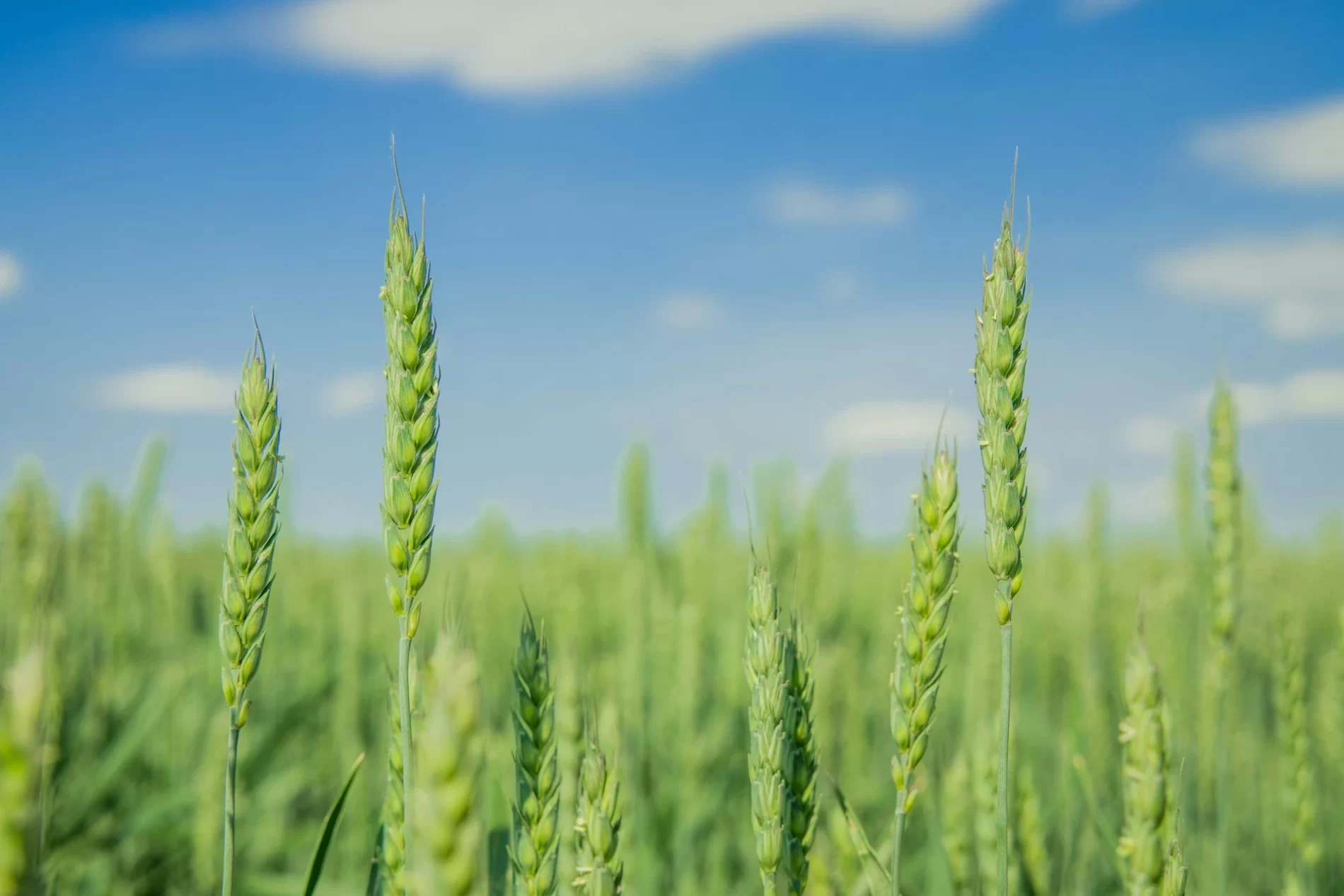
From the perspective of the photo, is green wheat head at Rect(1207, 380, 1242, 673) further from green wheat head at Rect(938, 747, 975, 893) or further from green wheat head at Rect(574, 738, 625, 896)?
green wheat head at Rect(574, 738, 625, 896)

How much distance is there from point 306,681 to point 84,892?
2355mm

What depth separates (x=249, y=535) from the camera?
152cm

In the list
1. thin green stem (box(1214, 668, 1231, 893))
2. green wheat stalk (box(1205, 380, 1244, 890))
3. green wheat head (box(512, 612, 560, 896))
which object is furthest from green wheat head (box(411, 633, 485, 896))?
green wheat stalk (box(1205, 380, 1244, 890))

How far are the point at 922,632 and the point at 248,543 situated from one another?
3.47 ft

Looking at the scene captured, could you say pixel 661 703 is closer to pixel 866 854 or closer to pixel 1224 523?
pixel 1224 523

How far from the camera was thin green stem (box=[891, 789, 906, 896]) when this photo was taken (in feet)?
4.76

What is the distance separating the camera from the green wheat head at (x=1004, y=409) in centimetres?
160

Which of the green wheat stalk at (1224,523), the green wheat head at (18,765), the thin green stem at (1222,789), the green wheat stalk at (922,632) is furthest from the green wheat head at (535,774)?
the green wheat stalk at (1224,523)

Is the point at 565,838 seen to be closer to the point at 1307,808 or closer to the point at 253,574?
the point at 253,574

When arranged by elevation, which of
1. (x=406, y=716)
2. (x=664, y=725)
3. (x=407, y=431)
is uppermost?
(x=407, y=431)

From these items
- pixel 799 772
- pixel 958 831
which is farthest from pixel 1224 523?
pixel 799 772

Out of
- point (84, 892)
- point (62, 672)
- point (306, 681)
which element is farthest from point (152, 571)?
point (84, 892)

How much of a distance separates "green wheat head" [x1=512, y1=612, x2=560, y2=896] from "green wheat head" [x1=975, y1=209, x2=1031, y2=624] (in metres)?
0.73

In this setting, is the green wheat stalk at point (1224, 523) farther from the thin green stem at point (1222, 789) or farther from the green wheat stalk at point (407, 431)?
the green wheat stalk at point (407, 431)
